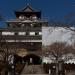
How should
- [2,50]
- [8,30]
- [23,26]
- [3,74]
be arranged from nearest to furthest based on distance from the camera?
[3,74]
[2,50]
[8,30]
[23,26]

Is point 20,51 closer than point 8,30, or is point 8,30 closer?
point 20,51

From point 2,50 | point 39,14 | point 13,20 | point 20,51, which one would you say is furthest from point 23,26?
point 2,50

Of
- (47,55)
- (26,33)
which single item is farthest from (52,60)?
(26,33)

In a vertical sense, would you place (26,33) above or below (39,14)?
below

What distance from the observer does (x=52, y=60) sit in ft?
186

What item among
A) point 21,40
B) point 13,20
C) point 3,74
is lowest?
point 3,74

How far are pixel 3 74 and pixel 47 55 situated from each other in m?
26.5

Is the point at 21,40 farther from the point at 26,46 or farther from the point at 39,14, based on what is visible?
the point at 39,14

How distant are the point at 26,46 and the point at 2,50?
2010 cm

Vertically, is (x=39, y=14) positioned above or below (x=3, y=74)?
above

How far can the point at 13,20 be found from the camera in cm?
Answer: 7225

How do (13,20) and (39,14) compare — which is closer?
(13,20)

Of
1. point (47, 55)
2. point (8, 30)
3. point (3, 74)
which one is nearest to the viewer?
point (3, 74)

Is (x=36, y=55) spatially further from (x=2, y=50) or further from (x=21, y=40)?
(x=2, y=50)
